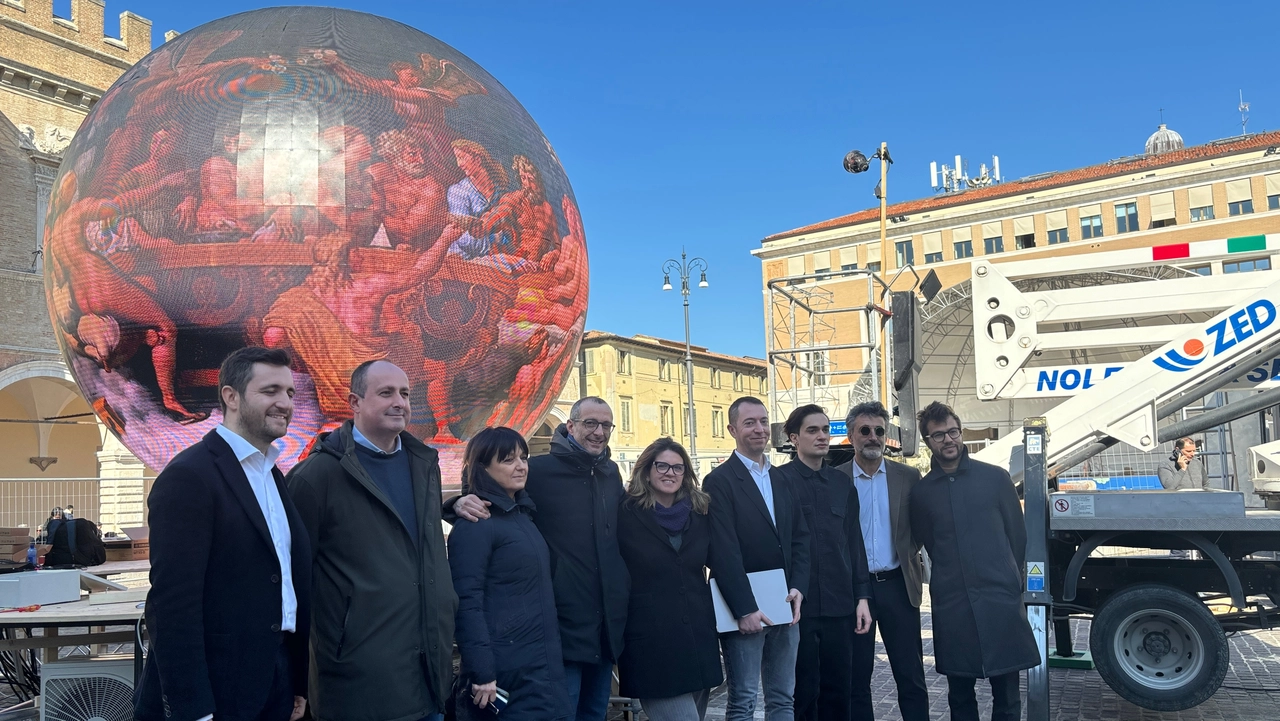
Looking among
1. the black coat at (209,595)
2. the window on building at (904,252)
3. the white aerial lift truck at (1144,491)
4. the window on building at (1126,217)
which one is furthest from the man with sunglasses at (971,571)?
the window on building at (904,252)

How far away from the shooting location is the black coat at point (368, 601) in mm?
3232

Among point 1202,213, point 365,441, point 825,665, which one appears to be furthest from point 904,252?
point 365,441

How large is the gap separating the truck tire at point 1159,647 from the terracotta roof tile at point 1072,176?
48.9 meters

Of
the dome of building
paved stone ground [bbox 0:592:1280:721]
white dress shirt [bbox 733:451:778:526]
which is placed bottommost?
paved stone ground [bbox 0:592:1280:721]

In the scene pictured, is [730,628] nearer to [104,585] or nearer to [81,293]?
[81,293]

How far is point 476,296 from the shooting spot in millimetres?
5660

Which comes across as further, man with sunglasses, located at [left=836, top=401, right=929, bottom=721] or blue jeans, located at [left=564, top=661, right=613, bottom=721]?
man with sunglasses, located at [left=836, top=401, right=929, bottom=721]

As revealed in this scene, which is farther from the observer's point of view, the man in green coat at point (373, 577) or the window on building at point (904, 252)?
the window on building at point (904, 252)

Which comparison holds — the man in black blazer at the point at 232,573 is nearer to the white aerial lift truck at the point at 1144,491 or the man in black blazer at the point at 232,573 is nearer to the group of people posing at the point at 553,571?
the group of people posing at the point at 553,571

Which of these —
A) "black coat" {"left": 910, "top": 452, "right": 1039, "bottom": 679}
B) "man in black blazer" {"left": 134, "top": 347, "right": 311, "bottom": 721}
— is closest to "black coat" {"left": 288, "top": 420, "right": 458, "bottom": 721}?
"man in black blazer" {"left": 134, "top": 347, "right": 311, "bottom": 721}

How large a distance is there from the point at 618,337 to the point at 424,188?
46520 millimetres

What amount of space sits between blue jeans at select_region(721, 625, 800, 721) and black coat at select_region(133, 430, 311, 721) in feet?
7.21

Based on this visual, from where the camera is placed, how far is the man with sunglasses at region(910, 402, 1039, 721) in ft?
16.0

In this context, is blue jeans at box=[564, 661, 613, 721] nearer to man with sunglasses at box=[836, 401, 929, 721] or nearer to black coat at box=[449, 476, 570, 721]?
black coat at box=[449, 476, 570, 721]
